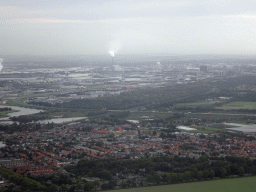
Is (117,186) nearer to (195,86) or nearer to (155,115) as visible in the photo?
(155,115)

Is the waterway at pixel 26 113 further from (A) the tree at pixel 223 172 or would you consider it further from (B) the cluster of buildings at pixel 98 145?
(A) the tree at pixel 223 172

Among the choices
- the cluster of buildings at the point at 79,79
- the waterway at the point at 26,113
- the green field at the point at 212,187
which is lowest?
the green field at the point at 212,187

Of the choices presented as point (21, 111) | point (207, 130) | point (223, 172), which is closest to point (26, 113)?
point (21, 111)

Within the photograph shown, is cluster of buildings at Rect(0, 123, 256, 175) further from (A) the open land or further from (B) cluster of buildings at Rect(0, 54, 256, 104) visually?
(B) cluster of buildings at Rect(0, 54, 256, 104)

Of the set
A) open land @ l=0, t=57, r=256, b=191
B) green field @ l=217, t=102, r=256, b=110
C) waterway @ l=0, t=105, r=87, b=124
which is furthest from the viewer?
green field @ l=217, t=102, r=256, b=110

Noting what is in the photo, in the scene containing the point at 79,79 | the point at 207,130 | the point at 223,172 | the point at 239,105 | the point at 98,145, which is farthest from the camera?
the point at 79,79

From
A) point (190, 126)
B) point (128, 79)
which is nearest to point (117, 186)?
point (190, 126)

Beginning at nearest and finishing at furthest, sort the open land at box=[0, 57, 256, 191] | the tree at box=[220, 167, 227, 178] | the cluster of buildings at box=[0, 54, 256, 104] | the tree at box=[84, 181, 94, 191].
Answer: the tree at box=[84, 181, 94, 191]
the open land at box=[0, 57, 256, 191]
the tree at box=[220, 167, 227, 178]
the cluster of buildings at box=[0, 54, 256, 104]

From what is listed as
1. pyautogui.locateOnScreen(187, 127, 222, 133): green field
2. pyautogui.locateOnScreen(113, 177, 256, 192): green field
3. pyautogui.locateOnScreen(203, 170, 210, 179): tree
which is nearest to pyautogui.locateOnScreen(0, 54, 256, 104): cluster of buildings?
pyautogui.locateOnScreen(187, 127, 222, 133): green field

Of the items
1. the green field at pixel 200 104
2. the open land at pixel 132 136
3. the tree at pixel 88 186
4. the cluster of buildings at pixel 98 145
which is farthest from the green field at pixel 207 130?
the tree at pixel 88 186

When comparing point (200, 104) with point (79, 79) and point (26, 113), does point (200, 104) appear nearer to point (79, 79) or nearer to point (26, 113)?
point (26, 113)
